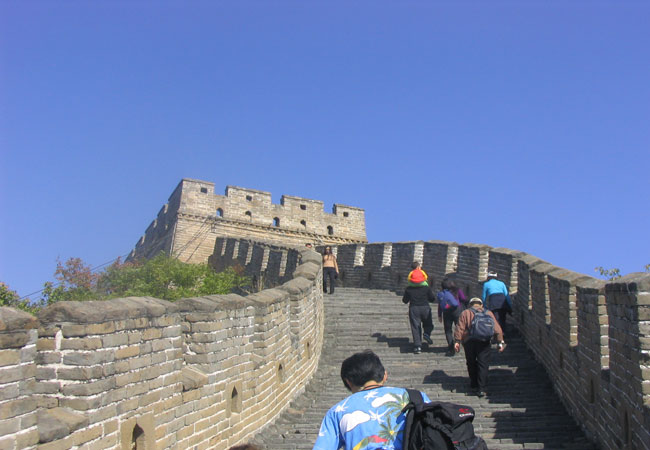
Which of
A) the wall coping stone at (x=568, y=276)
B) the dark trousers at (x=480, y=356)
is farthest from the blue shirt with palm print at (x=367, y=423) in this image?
the dark trousers at (x=480, y=356)

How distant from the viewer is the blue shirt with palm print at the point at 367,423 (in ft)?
12.1

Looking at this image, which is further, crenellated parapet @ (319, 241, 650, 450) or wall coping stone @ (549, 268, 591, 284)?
wall coping stone @ (549, 268, 591, 284)

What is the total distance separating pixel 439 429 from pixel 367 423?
402mm

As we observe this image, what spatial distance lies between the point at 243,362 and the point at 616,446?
4.00 m

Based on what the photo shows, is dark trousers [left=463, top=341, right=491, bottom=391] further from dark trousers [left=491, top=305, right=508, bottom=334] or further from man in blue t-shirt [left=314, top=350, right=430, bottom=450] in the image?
man in blue t-shirt [left=314, top=350, right=430, bottom=450]

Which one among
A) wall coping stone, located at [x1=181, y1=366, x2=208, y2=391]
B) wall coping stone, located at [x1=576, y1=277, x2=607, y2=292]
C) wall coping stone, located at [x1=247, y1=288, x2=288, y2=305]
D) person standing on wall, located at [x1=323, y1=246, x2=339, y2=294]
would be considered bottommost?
wall coping stone, located at [x1=181, y1=366, x2=208, y2=391]

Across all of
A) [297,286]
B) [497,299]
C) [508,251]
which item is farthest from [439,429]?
[508,251]

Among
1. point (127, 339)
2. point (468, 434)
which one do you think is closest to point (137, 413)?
point (127, 339)

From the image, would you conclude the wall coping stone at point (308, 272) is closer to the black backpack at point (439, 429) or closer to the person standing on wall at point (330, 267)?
the person standing on wall at point (330, 267)

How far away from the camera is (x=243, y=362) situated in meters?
8.00

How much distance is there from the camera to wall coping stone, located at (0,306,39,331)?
Result: 415cm

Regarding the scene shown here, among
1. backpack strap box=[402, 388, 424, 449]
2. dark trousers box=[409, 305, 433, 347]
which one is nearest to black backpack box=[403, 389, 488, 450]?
backpack strap box=[402, 388, 424, 449]

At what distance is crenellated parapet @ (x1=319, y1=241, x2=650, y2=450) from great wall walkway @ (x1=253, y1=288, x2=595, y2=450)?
10.0 inches

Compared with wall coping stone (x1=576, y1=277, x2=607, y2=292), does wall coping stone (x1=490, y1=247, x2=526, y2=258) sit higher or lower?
higher
